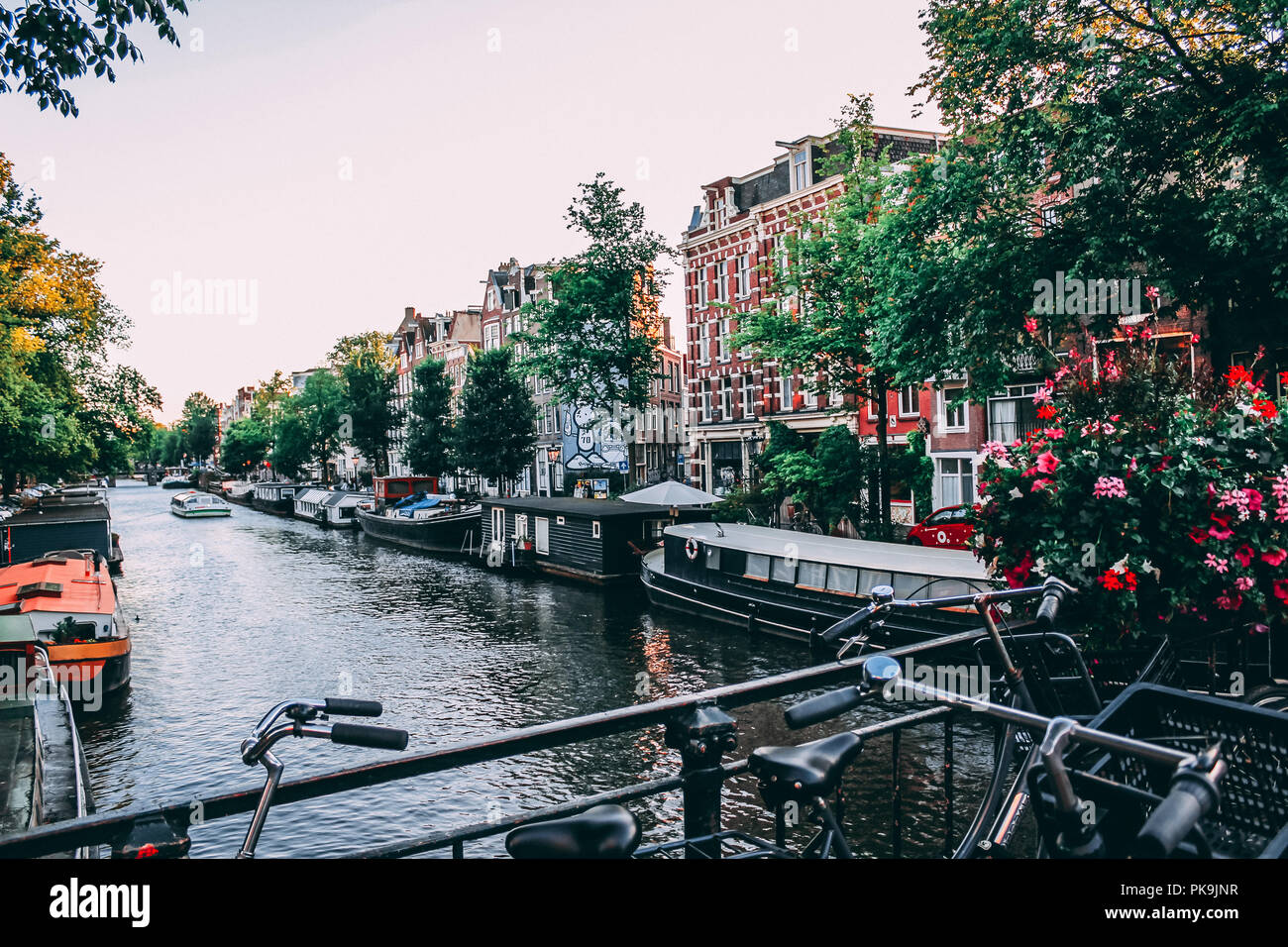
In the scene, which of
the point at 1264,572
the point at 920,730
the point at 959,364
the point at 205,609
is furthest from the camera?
the point at 205,609

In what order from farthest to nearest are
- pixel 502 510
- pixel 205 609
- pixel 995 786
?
pixel 502 510 → pixel 205 609 → pixel 995 786

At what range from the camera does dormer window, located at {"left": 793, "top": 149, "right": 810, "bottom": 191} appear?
4103 centimetres

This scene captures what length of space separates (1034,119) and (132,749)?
62.8ft

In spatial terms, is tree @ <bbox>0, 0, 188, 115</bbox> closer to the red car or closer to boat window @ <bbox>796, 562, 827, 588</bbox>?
boat window @ <bbox>796, 562, 827, 588</bbox>

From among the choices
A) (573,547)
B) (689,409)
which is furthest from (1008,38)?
(689,409)

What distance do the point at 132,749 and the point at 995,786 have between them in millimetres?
15546

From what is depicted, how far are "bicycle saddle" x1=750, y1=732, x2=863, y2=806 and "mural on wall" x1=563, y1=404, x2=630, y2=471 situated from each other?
130 feet

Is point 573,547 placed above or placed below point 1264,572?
below

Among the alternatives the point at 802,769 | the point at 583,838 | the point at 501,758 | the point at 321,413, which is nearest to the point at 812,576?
the point at 501,758

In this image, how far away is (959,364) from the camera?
1911 centimetres

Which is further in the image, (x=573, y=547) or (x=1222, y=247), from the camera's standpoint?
(x=573, y=547)
